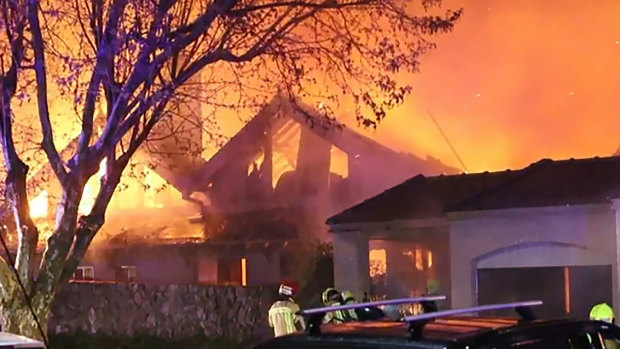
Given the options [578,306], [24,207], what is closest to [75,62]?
[24,207]

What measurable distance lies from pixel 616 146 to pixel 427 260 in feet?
14.7

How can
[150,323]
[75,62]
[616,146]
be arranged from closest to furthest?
[75,62] < [150,323] < [616,146]

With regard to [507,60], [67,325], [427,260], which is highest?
[507,60]

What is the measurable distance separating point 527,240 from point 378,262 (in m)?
6.78

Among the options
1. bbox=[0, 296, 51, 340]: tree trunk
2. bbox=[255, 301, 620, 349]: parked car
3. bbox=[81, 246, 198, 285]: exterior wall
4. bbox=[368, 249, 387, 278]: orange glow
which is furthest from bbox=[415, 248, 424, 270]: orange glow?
bbox=[255, 301, 620, 349]: parked car

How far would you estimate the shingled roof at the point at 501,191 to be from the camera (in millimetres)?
13328

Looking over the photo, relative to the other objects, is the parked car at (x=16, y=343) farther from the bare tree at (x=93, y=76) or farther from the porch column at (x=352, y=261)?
the porch column at (x=352, y=261)

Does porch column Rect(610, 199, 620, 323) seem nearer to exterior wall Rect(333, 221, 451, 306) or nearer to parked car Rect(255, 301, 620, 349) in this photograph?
exterior wall Rect(333, 221, 451, 306)

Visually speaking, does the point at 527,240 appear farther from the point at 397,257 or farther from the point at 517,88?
the point at 517,88

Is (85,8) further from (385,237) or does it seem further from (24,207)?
(385,237)

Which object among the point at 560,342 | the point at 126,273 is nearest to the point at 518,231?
the point at 560,342

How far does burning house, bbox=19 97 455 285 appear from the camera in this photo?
68.7 feet

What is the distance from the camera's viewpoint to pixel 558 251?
13.4m

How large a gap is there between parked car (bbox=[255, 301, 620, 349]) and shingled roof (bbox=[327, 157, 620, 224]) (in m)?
8.41
